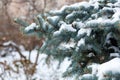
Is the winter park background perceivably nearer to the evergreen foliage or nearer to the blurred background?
the evergreen foliage

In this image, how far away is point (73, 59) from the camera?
369 centimetres

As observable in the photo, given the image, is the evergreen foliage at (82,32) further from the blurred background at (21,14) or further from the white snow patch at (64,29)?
the blurred background at (21,14)

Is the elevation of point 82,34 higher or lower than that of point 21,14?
lower

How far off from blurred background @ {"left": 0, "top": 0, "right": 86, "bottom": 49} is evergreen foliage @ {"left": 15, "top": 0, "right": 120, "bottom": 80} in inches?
318

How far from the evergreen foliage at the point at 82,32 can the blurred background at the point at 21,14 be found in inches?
318

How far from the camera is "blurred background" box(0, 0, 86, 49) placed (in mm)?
12375

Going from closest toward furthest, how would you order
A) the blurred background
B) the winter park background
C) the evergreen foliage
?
the winter park background, the evergreen foliage, the blurred background

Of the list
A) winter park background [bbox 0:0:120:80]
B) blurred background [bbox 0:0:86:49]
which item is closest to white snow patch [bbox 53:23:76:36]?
winter park background [bbox 0:0:120:80]

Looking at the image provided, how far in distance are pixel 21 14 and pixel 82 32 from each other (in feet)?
35.8

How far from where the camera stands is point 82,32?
3404mm

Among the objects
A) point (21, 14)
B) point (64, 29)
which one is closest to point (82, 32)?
point (64, 29)

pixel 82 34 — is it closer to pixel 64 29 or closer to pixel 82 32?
pixel 82 32

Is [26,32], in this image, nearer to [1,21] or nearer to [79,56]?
[79,56]

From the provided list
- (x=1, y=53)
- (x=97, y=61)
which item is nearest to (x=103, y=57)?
(x=97, y=61)
